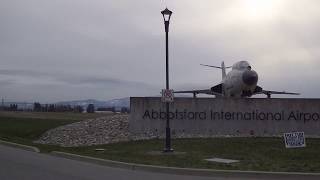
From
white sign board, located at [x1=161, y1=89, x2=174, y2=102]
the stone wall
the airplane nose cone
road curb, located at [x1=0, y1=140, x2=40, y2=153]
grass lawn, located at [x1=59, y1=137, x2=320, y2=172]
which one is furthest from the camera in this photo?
the airplane nose cone

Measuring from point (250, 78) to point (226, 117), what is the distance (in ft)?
20.0

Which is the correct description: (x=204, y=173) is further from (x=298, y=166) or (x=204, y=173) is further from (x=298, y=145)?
(x=298, y=145)

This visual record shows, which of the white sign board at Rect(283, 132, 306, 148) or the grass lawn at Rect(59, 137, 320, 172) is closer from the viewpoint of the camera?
the grass lawn at Rect(59, 137, 320, 172)

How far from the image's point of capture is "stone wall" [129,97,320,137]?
30.7 m

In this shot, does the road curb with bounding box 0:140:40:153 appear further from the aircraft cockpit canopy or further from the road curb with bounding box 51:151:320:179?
the aircraft cockpit canopy

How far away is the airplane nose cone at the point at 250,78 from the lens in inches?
1435

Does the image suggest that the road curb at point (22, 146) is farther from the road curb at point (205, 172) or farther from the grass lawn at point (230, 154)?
the road curb at point (205, 172)

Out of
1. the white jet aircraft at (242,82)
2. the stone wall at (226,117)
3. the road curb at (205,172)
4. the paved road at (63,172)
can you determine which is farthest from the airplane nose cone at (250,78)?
the road curb at (205,172)

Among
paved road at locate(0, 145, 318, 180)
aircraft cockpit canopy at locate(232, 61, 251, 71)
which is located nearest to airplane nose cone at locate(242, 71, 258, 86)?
aircraft cockpit canopy at locate(232, 61, 251, 71)

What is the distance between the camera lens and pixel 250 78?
3641 cm

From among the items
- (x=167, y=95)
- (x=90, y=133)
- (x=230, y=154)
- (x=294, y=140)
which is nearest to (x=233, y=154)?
(x=230, y=154)

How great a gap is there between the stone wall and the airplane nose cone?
539cm

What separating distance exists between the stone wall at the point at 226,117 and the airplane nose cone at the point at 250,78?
5385mm

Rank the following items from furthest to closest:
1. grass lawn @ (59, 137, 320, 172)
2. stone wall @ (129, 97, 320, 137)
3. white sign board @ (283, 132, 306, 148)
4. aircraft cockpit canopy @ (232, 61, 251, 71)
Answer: aircraft cockpit canopy @ (232, 61, 251, 71) < stone wall @ (129, 97, 320, 137) < white sign board @ (283, 132, 306, 148) < grass lawn @ (59, 137, 320, 172)
